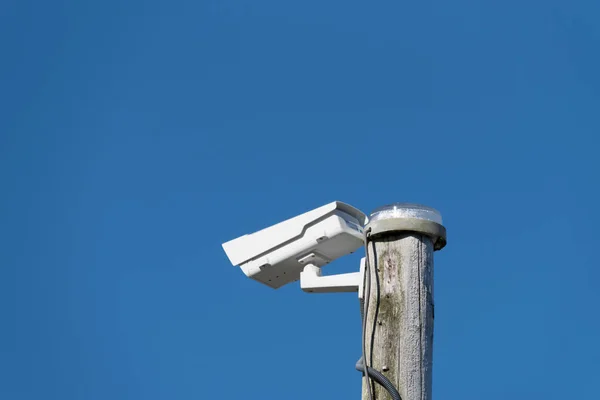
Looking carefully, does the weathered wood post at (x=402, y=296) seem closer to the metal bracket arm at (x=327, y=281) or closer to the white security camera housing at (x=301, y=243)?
the metal bracket arm at (x=327, y=281)

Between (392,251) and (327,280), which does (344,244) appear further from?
(392,251)

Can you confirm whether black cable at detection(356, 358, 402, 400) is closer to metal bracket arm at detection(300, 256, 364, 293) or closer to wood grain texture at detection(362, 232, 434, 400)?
wood grain texture at detection(362, 232, 434, 400)

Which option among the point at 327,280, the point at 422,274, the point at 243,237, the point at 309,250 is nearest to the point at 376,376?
the point at 422,274

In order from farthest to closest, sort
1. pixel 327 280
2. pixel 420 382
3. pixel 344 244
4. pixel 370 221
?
pixel 344 244 → pixel 327 280 → pixel 370 221 → pixel 420 382

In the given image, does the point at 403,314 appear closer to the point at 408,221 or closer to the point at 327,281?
the point at 408,221

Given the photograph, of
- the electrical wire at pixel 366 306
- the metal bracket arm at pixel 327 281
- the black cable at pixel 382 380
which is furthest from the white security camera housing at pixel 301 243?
the black cable at pixel 382 380

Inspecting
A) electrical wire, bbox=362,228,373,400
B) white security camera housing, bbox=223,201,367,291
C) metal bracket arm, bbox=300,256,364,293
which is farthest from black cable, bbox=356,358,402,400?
white security camera housing, bbox=223,201,367,291

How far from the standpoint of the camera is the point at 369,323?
3473 mm

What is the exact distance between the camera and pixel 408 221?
3.54 m

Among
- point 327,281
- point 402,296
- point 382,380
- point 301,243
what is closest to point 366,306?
point 402,296

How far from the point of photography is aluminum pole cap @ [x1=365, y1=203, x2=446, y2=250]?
11.6 ft

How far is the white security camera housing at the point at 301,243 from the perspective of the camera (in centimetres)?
430

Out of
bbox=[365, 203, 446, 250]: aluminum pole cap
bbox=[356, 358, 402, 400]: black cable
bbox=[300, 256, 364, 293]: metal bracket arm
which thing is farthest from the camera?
bbox=[300, 256, 364, 293]: metal bracket arm

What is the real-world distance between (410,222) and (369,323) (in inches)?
15.0
